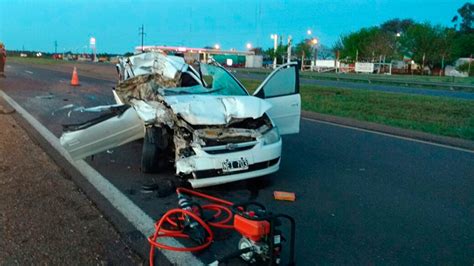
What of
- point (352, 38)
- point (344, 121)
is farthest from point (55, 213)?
point (352, 38)

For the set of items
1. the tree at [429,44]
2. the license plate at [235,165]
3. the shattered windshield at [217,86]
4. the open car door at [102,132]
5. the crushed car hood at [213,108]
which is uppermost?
the tree at [429,44]

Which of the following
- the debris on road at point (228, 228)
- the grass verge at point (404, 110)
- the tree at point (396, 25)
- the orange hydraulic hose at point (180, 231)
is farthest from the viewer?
the tree at point (396, 25)

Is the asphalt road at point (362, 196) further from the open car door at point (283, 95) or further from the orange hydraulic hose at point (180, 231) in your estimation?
the open car door at point (283, 95)

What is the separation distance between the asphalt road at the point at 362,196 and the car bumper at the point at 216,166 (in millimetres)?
278

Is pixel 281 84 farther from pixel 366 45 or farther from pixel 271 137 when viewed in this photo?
pixel 366 45

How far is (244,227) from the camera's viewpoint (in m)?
3.10

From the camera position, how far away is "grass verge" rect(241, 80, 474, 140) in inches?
436

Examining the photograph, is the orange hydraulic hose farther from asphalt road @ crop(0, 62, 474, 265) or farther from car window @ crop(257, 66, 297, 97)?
car window @ crop(257, 66, 297, 97)

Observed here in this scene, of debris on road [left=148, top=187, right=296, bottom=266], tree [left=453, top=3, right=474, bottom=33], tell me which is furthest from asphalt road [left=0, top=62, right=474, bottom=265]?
tree [left=453, top=3, right=474, bottom=33]

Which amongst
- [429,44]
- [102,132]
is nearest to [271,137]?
[102,132]

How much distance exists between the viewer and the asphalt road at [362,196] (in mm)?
3781

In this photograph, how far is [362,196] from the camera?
521 cm

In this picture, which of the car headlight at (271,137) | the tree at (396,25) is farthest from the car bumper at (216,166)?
the tree at (396,25)

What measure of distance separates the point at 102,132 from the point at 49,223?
1.71m
